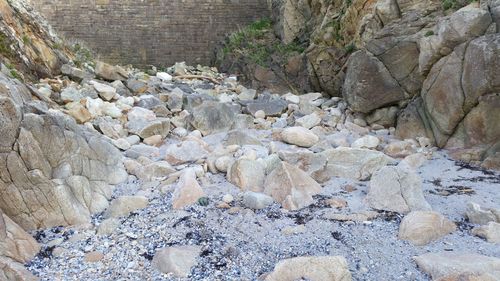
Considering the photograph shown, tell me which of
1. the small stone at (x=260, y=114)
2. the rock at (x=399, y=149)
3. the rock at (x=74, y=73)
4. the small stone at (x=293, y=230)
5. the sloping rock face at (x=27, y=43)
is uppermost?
the sloping rock face at (x=27, y=43)

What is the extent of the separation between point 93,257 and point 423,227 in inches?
94.1

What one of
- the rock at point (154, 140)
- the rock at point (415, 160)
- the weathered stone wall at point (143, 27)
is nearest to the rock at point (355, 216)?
the rock at point (415, 160)

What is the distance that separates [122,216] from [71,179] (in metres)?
0.57

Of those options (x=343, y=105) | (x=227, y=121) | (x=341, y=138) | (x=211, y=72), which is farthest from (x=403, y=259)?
(x=211, y=72)

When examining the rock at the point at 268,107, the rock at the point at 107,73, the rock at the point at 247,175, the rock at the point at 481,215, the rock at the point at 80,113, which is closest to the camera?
the rock at the point at 481,215

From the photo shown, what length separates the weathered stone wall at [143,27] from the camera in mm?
12047

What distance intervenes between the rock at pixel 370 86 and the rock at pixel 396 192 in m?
2.84

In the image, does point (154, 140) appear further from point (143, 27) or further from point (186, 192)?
point (143, 27)

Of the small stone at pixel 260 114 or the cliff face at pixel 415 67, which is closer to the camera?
the cliff face at pixel 415 67

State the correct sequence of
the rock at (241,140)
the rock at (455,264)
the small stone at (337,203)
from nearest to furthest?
1. the rock at (455,264)
2. the small stone at (337,203)
3. the rock at (241,140)

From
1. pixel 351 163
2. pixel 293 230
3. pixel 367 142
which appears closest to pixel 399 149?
pixel 367 142

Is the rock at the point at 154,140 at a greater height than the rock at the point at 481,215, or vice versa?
the rock at the point at 481,215

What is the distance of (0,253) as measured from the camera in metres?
2.84

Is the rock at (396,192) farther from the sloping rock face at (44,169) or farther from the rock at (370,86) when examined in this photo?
the rock at (370,86)
